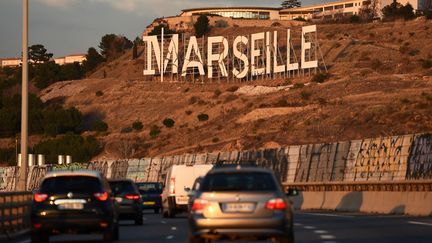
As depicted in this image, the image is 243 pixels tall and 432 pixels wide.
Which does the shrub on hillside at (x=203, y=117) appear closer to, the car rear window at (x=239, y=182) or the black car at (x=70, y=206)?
the black car at (x=70, y=206)

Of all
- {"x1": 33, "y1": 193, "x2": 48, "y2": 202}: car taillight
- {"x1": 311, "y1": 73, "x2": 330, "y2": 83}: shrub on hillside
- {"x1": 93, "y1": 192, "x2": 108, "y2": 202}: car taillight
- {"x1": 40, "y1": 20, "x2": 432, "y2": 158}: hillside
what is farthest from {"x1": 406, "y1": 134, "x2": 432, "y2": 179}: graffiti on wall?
{"x1": 311, "y1": 73, "x2": 330, "y2": 83}: shrub on hillside

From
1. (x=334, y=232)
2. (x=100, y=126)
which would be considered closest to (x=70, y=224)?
(x=334, y=232)

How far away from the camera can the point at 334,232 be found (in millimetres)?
Answer: 31406

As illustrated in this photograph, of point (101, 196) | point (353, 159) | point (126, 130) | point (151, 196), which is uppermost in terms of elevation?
point (101, 196)

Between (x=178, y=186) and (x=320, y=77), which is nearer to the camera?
(x=178, y=186)

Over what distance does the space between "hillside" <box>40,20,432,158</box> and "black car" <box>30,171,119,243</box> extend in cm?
8596

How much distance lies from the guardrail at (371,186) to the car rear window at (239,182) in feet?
68.5

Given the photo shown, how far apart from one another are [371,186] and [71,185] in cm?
2603

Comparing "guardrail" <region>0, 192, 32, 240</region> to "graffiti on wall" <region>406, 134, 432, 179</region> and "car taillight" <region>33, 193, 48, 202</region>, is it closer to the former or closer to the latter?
"car taillight" <region>33, 193, 48, 202</region>

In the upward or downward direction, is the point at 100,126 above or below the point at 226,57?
below

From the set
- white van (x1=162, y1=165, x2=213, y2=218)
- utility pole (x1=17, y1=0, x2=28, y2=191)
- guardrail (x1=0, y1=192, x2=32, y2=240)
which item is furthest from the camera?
white van (x1=162, y1=165, x2=213, y2=218)

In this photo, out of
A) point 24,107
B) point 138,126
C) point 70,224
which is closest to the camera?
point 70,224

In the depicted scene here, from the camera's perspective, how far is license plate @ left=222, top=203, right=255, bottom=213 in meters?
23.0

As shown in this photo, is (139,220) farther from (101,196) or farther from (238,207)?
Result: (238,207)
